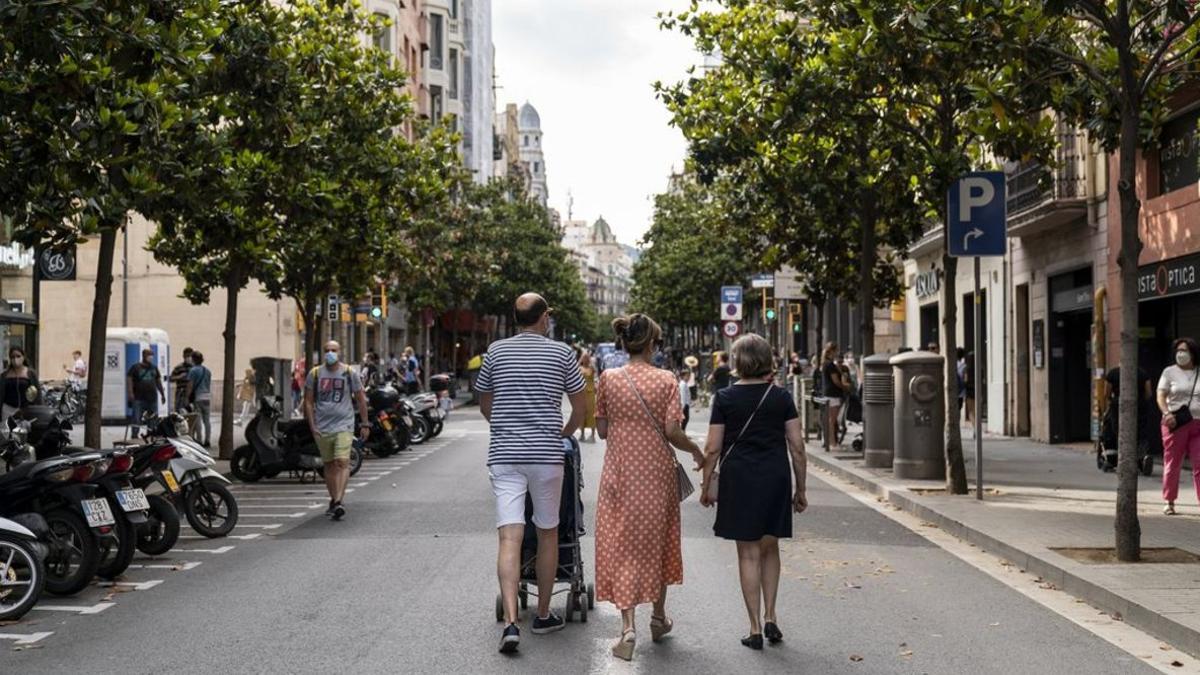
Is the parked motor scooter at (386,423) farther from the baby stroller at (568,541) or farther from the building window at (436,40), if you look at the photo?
the building window at (436,40)

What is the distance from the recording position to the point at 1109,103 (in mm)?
12680

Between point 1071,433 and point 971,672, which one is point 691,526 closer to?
point 971,672

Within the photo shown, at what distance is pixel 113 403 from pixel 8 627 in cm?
2689

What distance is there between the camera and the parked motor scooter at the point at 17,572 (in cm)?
903

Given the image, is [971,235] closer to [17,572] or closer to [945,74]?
[945,74]

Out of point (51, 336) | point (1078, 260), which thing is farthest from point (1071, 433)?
point (51, 336)

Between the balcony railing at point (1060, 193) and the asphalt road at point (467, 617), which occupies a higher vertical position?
the balcony railing at point (1060, 193)

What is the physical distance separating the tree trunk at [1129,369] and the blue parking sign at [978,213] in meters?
4.12

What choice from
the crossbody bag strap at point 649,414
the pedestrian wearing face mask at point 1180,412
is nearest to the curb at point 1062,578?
the pedestrian wearing face mask at point 1180,412

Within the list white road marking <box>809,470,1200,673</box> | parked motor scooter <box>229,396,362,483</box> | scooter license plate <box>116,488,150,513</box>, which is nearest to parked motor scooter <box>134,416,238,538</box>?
scooter license plate <box>116,488,150,513</box>

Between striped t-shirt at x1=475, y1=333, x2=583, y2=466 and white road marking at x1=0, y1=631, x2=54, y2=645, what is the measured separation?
2877mm

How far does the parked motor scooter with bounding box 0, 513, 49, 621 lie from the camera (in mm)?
9031

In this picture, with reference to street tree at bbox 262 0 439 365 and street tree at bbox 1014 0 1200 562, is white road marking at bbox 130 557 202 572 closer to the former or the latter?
street tree at bbox 1014 0 1200 562

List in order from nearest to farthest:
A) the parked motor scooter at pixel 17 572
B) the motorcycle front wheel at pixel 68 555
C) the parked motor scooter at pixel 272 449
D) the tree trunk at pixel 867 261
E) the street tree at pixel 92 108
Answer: the parked motor scooter at pixel 17 572
the motorcycle front wheel at pixel 68 555
the street tree at pixel 92 108
the parked motor scooter at pixel 272 449
the tree trunk at pixel 867 261
